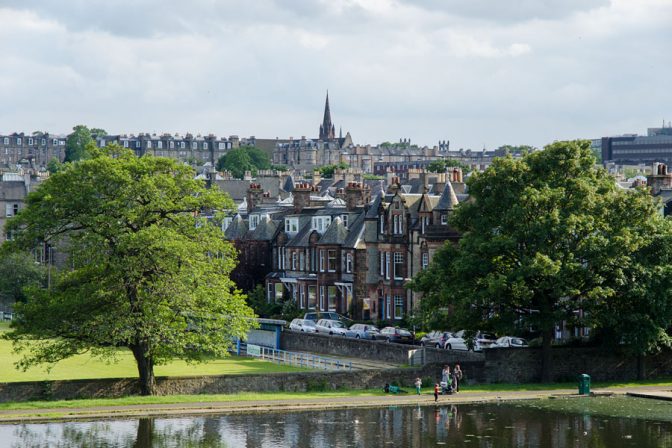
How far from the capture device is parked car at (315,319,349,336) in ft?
273

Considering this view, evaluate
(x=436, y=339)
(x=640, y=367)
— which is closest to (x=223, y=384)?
(x=436, y=339)

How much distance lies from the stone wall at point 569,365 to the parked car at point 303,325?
24.5 metres

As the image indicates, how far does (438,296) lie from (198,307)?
41.0 feet

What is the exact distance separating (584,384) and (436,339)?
1843 cm

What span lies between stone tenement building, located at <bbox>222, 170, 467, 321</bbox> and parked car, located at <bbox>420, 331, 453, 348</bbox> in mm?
7843

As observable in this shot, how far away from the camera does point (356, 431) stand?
151ft

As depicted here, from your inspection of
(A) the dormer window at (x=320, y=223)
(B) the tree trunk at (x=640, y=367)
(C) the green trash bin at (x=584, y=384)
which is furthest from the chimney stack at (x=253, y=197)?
→ (C) the green trash bin at (x=584, y=384)

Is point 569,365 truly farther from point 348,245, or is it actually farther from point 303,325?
point 348,245

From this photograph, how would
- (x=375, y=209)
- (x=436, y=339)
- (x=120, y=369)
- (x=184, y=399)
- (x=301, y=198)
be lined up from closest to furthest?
(x=184, y=399) < (x=120, y=369) < (x=436, y=339) < (x=375, y=209) < (x=301, y=198)

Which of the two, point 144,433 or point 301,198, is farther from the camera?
point 301,198

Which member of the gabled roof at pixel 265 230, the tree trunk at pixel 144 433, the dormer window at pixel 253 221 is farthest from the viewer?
the dormer window at pixel 253 221

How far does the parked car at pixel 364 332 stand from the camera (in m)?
79.8

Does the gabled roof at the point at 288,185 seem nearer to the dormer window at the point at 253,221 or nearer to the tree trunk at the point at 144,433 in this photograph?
the dormer window at the point at 253,221

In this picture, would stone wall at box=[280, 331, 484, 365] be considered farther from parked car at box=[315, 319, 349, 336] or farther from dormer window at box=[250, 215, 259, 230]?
dormer window at box=[250, 215, 259, 230]
